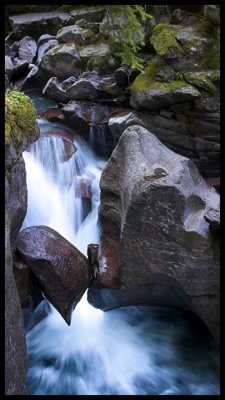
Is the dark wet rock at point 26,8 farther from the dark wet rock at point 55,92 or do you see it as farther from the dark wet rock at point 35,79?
the dark wet rock at point 55,92

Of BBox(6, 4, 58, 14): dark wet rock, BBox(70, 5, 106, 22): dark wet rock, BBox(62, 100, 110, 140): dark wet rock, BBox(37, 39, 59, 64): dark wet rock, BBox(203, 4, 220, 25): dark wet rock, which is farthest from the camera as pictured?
BBox(6, 4, 58, 14): dark wet rock

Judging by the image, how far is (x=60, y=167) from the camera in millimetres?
10453

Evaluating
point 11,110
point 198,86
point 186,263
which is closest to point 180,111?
point 198,86

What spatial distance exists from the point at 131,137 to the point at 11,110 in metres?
2.44

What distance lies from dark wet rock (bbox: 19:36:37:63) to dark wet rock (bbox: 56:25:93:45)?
1476 mm

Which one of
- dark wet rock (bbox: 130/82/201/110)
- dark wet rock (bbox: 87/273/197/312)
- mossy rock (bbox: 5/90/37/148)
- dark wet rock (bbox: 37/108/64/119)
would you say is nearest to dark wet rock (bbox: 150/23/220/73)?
dark wet rock (bbox: 130/82/201/110)

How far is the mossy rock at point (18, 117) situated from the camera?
5.44 m

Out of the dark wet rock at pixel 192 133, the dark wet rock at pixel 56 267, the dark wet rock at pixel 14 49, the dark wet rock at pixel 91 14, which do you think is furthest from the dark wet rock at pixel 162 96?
the dark wet rock at pixel 91 14

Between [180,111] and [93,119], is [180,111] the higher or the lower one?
the higher one

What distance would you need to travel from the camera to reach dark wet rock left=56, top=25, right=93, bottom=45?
55.9 feet

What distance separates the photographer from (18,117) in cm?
579

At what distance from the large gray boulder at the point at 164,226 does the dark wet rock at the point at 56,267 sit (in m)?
0.64

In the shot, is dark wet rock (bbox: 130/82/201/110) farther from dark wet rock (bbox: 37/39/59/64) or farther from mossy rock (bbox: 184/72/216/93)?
dark wet rock (bbox: 37/39/59/64)
